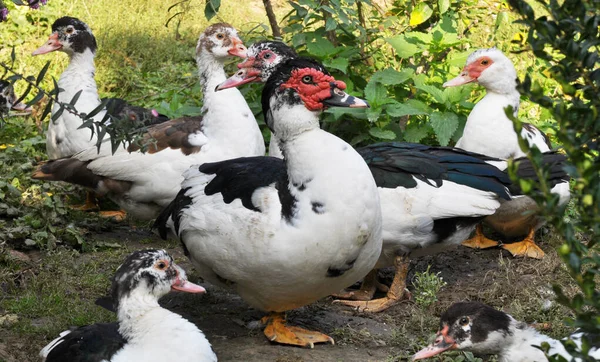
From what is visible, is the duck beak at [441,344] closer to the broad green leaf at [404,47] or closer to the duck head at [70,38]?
the broad green leaf at [404,47]

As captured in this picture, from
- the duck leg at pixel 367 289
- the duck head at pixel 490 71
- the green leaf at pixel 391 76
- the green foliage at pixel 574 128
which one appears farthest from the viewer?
the green leaf at pixel 391 76

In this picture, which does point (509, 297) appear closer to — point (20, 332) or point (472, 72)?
point (472, 72)

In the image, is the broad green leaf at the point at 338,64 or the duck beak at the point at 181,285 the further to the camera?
the broad green leaf at the point at 338,64

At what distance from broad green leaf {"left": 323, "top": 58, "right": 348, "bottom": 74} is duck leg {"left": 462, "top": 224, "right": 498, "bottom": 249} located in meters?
1.60

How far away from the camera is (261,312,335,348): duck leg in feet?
14.7

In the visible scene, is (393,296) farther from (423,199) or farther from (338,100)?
(338,100)

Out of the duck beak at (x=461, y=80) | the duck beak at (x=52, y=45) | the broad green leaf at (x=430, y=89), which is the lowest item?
the broad green leaf at (x=430, y=89)

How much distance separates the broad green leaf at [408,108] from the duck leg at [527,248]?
1209mm

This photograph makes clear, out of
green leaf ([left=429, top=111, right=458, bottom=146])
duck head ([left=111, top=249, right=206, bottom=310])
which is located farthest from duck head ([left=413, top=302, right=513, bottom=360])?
green leaf ([left=429, top=111, right=458, bottom=146])

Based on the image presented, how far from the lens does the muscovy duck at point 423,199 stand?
16.3 ft

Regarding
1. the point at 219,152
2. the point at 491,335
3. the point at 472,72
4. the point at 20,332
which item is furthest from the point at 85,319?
the point at 472,72

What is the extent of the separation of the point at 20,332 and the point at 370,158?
2204 mm

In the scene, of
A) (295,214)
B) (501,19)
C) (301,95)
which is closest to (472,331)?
(295,214)

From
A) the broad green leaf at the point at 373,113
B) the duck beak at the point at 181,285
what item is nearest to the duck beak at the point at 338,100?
the duck beak at the point at 181,285
